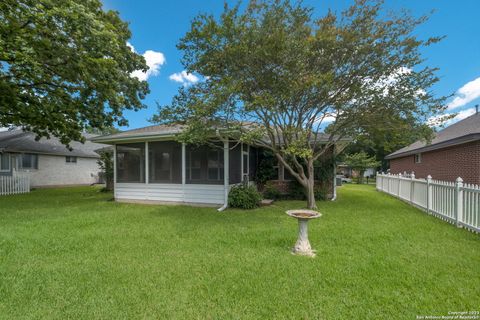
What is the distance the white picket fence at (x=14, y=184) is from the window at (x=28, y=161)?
1405 millimetres

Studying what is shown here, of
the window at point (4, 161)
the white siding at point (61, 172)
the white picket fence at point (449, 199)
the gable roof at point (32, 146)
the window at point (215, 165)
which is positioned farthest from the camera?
the white siding at point (61, 172)

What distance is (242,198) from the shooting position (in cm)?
834

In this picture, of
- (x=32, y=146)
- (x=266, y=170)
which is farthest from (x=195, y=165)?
(x=32, y=146)

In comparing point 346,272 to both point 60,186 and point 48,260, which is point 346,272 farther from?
point 60,186

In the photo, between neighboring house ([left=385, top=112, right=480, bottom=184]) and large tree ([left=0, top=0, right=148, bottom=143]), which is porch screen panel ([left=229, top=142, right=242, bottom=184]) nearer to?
→ large tree ([left=0, top=0, right=148, bottom=143])

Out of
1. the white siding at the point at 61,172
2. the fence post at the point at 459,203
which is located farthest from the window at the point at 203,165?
the white siding at the point at 61,172

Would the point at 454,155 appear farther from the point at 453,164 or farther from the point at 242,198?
the point at 242,198

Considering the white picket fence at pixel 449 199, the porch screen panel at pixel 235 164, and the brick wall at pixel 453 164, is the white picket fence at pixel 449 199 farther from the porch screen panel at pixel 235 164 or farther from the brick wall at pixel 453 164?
the porch screen panel at pixel 235 164

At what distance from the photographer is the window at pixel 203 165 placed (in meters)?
8.83

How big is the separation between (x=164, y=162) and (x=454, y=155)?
41.1 ft

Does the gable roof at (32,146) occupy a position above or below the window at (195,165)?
above

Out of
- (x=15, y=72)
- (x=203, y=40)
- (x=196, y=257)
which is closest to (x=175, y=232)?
(x=196, y=257)

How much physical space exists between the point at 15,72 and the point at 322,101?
1092cm

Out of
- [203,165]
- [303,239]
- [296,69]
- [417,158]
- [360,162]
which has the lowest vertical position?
[303,239]
